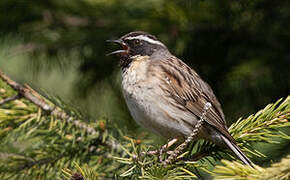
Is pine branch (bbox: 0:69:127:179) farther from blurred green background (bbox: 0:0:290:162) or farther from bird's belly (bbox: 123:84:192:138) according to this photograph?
blurred green background (bbox: 0:0:290:162)

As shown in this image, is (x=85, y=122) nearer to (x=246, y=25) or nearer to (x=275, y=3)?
(x=246, y=25)

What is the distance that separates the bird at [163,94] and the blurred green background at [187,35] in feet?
0.89

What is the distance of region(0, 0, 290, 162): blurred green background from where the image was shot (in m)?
4.64

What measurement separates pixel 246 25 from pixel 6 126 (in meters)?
2.69

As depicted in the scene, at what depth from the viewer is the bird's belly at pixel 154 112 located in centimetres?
408

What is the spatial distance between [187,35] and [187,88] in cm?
69

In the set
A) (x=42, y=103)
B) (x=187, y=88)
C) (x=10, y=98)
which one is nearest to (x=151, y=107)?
(x=187, y=88)

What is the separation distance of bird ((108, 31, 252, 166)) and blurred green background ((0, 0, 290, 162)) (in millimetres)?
271

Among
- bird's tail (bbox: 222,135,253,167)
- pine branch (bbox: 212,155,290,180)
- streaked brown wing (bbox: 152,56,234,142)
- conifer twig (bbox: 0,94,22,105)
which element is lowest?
conifer twig (bbox: 0,94,22,105)

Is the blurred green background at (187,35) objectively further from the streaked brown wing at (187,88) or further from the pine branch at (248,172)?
the pine branch at (248,172)

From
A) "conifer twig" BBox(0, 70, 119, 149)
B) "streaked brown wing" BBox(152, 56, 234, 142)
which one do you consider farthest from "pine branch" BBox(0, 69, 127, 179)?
"streaked brown wing" BBox(152, 56, 234, 142)

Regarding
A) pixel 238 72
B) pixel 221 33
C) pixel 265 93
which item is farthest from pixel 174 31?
pixel 265 93

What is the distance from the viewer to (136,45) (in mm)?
4668

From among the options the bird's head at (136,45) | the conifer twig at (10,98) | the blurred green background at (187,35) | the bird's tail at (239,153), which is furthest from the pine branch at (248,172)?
the bird's head at (136,45)
